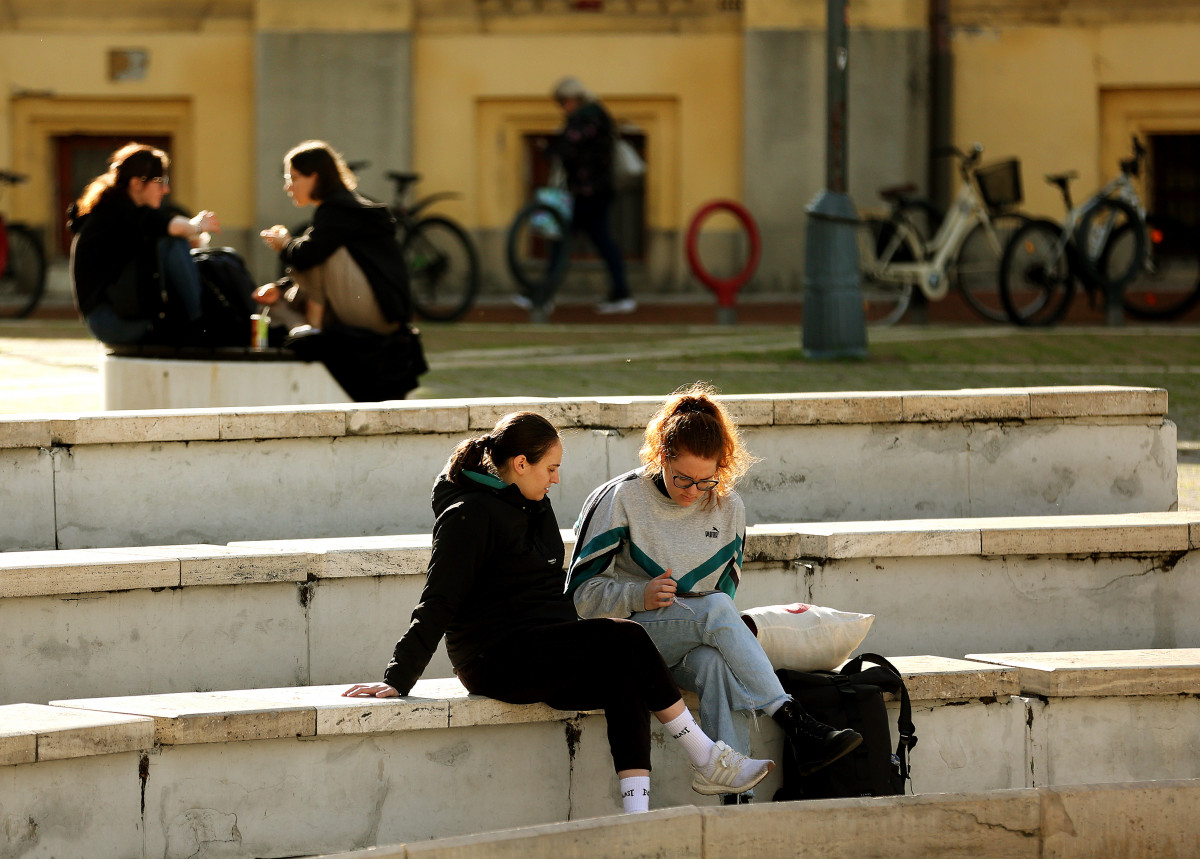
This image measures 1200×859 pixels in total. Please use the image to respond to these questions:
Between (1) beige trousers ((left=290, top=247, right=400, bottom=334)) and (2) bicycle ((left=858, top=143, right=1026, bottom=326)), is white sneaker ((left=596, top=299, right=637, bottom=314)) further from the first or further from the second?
(1) beige trousers ((left=290, top=247, right=400, bottom=334))

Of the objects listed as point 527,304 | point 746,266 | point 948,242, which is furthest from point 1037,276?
point 527,304

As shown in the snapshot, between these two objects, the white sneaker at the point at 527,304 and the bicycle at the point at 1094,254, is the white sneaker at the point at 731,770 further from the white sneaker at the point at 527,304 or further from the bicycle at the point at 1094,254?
the white sneaker at the point at 527,304

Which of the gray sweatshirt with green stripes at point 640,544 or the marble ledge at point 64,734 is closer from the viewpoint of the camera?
the marble ledge at point 64,734

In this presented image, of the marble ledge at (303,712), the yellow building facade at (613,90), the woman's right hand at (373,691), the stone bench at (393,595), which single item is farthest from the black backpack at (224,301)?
the yellow building facade at (613,90)

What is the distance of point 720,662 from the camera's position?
178 inches

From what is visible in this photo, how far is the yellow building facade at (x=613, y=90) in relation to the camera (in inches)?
614

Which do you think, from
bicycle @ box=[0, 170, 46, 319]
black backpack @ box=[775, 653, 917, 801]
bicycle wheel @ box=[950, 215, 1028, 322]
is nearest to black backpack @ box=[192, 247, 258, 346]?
black backpack @ box=[775, 653, 917, 801]

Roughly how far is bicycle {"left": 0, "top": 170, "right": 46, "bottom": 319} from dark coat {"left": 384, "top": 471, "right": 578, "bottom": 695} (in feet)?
35.4

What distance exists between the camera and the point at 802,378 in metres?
9.25

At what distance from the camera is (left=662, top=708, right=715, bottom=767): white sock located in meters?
4.37

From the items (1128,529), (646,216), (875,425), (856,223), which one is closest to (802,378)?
(856,223)

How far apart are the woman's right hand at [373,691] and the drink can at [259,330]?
326 centimetres

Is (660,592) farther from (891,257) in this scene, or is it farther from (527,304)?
(527,304)

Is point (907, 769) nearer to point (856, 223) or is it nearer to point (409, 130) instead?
point (856, 223)
